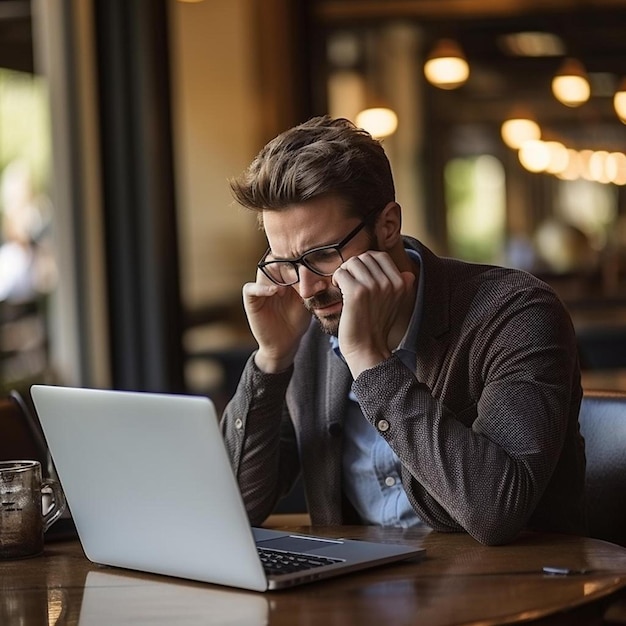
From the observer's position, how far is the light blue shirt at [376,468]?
1.94 m

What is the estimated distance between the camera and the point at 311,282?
1.84m

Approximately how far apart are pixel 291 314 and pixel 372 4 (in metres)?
4.53

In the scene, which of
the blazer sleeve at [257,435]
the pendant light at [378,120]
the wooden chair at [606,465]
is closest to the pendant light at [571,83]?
the pendant light at [378,120]

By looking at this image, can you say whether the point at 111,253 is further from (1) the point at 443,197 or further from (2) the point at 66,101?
(1) the point at 443,197

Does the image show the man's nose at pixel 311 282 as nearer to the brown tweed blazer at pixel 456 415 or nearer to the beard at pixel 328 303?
→ the beard at pixel 328 303

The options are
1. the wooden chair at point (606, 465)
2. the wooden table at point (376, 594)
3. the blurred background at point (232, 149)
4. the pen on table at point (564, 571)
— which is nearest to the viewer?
the wooden table at point (376, 594)

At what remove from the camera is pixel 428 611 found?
51.0 inches

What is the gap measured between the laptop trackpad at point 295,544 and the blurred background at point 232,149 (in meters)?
2.30

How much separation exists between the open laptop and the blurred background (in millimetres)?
2332

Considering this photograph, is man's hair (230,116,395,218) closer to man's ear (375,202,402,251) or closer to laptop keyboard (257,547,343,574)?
man's ear (375,202,402,251)

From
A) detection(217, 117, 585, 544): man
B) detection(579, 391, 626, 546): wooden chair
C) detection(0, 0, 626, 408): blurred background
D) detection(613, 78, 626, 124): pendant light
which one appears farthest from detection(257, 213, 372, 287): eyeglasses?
detection(613, 78, 626, 124): pendant light

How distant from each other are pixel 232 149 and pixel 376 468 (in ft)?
15.8

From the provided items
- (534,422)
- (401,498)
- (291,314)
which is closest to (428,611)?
(534,422)

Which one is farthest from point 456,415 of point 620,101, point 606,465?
point 620,101
